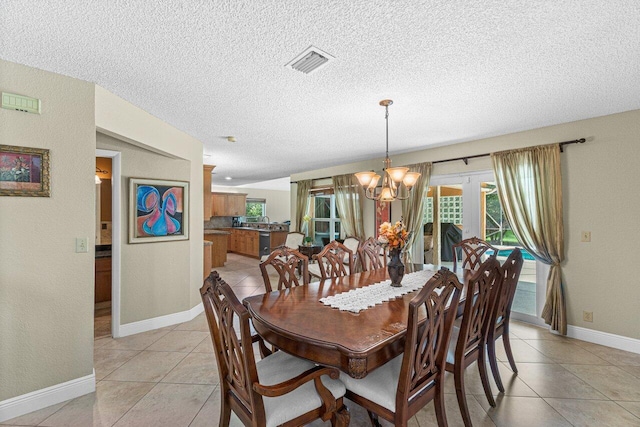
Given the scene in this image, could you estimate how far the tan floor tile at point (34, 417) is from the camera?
1936mm

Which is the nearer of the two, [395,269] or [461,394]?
[461,394]

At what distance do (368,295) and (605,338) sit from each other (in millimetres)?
2903

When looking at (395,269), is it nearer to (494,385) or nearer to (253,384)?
(494,385)

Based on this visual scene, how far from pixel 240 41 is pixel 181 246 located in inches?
109

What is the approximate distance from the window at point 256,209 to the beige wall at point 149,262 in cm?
761

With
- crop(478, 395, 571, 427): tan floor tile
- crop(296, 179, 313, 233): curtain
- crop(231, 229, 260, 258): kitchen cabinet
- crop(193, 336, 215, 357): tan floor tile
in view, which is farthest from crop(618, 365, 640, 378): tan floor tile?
crop(231, 229, 260, 258): kitchen cabinet

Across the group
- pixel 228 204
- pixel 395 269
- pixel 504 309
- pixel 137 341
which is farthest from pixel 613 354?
pixel 228 204

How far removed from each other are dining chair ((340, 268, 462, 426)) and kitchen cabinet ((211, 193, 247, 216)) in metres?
8.94

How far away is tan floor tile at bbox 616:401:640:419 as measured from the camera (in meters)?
2.06

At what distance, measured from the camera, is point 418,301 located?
1353mm

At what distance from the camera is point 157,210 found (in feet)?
11.6

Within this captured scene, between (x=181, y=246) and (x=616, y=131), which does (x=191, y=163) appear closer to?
(x=181, y=246)

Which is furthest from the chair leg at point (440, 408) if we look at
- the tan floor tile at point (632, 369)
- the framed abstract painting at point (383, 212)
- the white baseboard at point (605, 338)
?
the framed abstract painting at point (383, 212)

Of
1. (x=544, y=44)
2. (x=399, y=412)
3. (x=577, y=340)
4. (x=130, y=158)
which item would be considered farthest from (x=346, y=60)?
(x=577, y=340)
